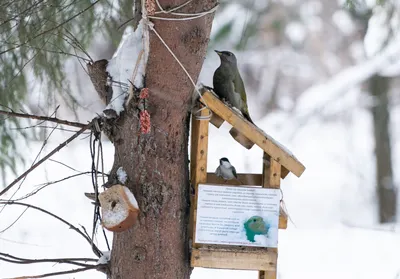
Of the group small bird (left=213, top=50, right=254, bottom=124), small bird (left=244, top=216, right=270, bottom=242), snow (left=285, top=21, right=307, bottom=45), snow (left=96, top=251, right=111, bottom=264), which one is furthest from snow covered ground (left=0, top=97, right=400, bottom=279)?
snow (left=285, top=21, right=307, bottom=45)

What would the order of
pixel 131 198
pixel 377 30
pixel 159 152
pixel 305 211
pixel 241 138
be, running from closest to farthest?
pixel 131 198, pixel 159 152, pixel 241 138, pixel 377 30, pixel 305 211

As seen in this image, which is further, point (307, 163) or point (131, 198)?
point (307, 163)

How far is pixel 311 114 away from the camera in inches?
270

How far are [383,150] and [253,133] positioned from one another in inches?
248

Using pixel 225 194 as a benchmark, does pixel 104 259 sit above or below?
below

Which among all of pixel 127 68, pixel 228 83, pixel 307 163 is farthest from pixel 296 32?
pixel 127 68

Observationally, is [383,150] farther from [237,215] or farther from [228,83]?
[237,215]

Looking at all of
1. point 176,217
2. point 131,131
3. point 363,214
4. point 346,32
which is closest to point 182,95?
point 131,131

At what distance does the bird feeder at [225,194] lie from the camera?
2230 millimetres

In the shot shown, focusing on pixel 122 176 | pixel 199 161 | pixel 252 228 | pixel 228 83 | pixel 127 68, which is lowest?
pixel 252 228

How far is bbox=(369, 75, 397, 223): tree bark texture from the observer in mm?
7941

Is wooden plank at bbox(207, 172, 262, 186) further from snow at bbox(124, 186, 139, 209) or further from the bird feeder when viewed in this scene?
snow at bbox(124, 186, 139, 209)

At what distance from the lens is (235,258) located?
2246 millimetres

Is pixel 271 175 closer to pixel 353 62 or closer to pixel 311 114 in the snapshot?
pixel 311 114
